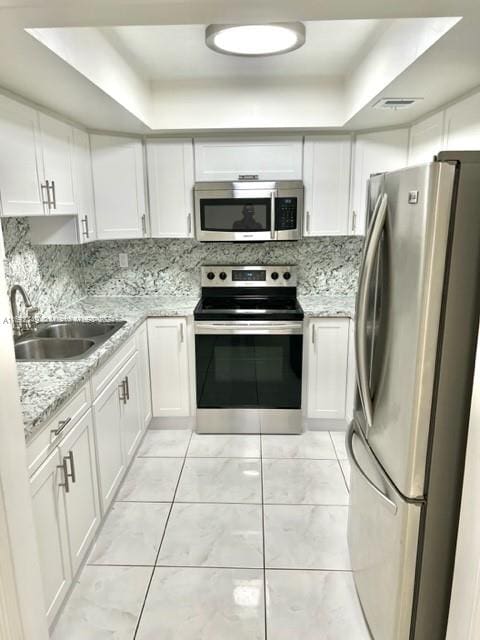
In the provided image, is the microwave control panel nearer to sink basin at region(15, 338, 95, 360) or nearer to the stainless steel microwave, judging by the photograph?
the stainless steel microwave

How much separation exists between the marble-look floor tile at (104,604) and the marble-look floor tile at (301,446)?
1.25 meters

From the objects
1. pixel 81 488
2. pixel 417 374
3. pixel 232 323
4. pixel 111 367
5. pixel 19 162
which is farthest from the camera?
pixel 232 323

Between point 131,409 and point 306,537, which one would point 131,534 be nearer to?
point 131,409

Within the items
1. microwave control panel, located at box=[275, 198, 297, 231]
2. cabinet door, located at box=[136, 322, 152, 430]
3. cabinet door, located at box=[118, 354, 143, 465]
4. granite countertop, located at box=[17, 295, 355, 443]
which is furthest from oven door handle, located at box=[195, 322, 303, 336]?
microwave control panel, located at box=[275, 198, 297, 231]

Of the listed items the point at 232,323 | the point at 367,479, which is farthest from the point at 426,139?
the point at 367,479

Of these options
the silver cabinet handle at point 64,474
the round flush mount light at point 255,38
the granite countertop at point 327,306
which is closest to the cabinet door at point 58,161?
the round flush mount light at point 255,38

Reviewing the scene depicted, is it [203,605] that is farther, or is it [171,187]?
[171,187]

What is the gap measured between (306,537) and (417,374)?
1.36 meters

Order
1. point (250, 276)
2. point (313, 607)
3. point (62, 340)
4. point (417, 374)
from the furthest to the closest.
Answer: point (250, 276), point (62, 340), point (313, 607), point (417, 374)

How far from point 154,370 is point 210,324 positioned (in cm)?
55

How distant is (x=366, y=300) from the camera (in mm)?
1547

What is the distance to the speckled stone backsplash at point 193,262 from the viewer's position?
3639 millimetres

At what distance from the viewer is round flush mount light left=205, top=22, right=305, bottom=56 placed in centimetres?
194

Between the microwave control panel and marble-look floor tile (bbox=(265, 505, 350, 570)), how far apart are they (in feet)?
6.04
